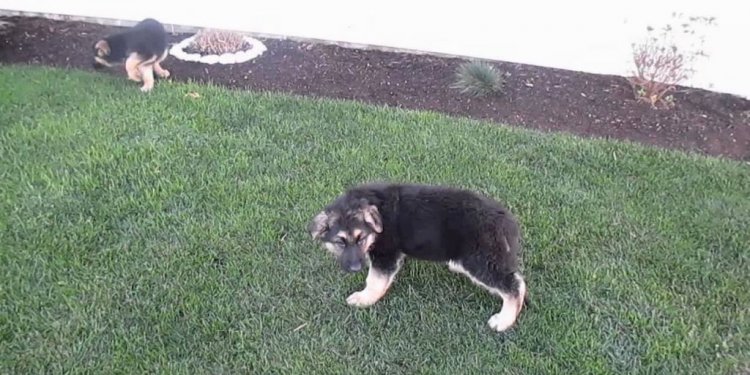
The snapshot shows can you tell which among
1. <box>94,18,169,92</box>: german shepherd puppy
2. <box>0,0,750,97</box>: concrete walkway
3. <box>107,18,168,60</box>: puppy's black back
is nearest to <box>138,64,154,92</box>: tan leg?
<box>94,18,169,92</box>: german shepherd puppy

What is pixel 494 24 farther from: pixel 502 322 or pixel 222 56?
pixel 502 322

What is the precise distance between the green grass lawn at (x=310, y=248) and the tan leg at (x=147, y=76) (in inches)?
10.2

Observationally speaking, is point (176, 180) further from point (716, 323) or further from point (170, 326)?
point (716, 323)

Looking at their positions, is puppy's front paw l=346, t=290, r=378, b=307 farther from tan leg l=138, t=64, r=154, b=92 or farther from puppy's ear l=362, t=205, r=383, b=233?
tan leg l=138, t=64, r=154, b=92

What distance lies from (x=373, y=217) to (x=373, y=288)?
0.57 meters

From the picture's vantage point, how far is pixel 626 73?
6.62 meters

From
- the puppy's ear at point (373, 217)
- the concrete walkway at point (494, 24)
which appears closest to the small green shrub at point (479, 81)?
the concrete walkway at point (494, 24)

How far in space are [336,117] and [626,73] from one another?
277 cm

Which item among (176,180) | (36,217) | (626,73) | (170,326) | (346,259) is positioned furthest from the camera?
(626,73)

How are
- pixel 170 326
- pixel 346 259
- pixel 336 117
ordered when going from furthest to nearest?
pixel 336 117
pixel 170 326
pixel 346 259

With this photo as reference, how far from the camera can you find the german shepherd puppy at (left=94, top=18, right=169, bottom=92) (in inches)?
249

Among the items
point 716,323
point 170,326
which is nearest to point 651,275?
point 716,323

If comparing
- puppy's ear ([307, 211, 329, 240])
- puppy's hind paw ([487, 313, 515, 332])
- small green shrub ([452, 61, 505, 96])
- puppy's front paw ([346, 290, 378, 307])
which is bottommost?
puppy's front paw ([346, 290, 378, 307])

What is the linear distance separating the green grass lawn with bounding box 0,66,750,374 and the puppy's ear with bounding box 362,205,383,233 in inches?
24.0
